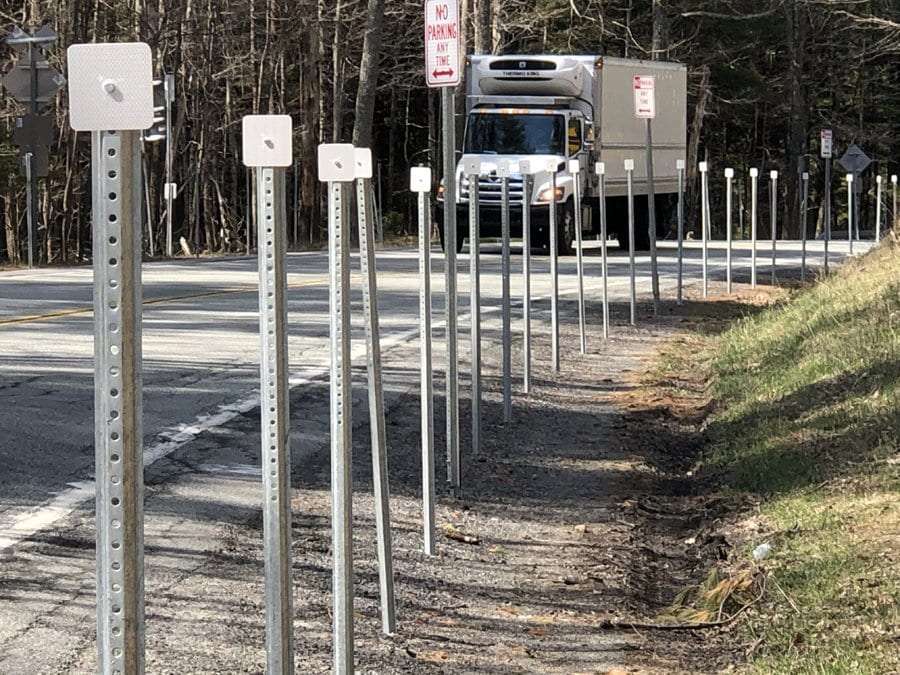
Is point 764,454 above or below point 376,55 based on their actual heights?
below

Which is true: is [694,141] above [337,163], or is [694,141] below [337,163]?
above

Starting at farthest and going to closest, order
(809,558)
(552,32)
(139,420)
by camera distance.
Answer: (552,32) → (809,558) → (139,420)

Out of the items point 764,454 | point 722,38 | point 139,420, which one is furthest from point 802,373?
point 722,38

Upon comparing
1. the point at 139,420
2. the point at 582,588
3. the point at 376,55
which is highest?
the point at 376,55

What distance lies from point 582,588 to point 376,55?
31.5m

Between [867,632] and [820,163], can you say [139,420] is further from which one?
[820,163]

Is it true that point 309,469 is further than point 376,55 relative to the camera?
No

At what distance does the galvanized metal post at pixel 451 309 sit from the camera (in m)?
8.36

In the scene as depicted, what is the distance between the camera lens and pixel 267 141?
13.9 feet

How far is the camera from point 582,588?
6738mm

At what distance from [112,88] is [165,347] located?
33.1 ft

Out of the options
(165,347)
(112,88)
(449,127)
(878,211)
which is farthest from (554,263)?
(878,211)

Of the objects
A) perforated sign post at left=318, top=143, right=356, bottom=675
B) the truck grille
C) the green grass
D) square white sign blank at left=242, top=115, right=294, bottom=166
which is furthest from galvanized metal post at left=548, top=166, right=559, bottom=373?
the truck grille

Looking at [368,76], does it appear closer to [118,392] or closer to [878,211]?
[878,211]
